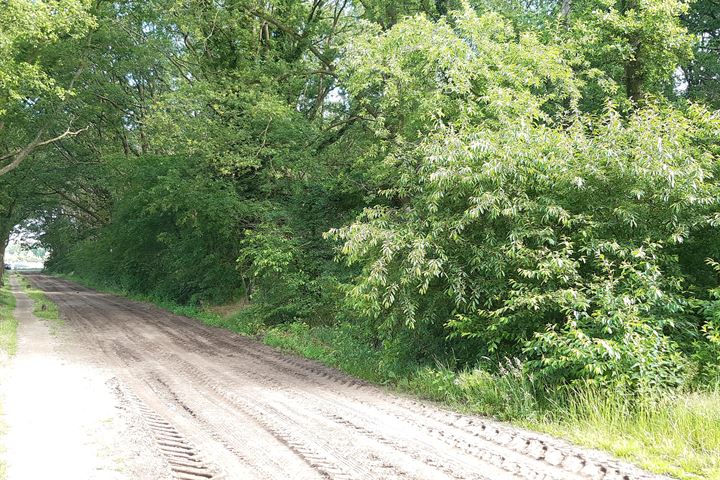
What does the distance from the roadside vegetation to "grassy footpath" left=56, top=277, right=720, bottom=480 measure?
0.11 ft

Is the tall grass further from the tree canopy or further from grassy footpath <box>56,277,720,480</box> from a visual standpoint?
the tree canopy

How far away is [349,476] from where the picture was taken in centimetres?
455

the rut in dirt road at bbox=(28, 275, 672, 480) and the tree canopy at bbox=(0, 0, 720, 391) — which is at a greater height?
the tree canopy at bbox=(0, 0, 720, 391)

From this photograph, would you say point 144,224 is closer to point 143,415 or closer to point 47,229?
point 143,415

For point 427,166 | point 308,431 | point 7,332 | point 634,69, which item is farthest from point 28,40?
point 634,69

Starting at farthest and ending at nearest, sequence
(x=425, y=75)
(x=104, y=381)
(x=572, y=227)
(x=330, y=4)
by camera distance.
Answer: (x=330, y=4)
(x=425, y=75)
(x=104, y=381)
(x=572, y=227)

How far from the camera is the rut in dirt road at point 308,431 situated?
470 cm

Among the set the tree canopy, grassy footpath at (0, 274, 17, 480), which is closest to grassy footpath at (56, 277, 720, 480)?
the tree canopy

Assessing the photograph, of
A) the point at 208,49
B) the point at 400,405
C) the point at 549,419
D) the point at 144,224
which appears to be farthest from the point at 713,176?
the point at 144,224

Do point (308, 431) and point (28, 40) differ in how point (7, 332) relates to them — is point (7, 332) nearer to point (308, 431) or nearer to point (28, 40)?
point (28, 40)

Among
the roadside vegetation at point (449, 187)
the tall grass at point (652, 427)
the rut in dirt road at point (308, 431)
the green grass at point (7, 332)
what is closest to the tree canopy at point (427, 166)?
the roadside vegetation at point (449, 187)

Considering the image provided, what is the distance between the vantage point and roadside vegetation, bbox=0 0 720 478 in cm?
657

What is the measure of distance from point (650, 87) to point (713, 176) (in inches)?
354

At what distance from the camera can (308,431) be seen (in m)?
5.96
